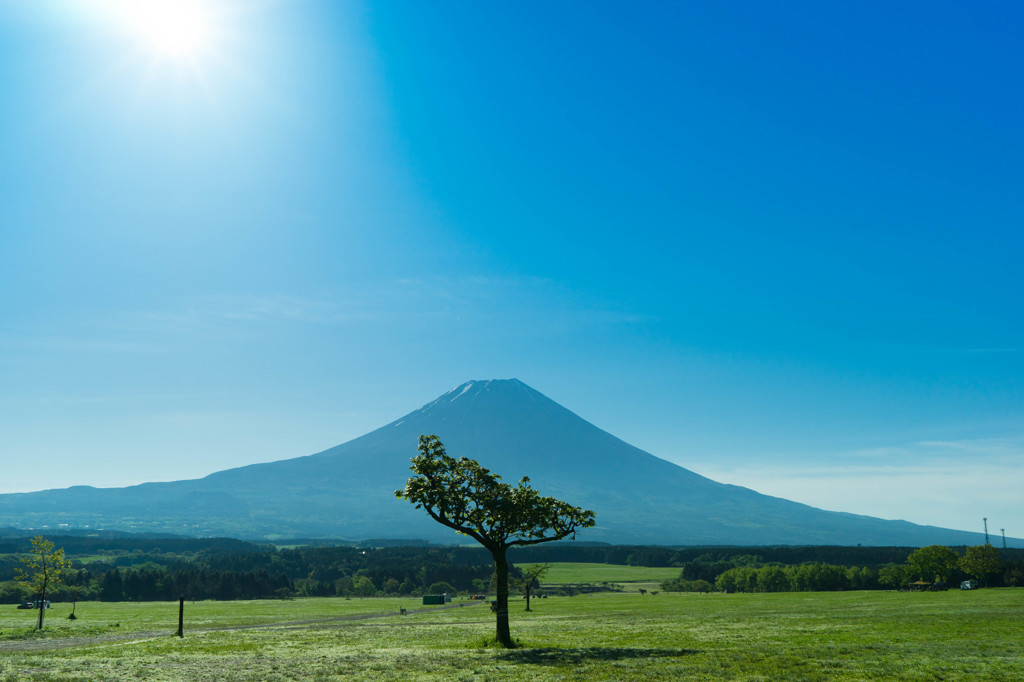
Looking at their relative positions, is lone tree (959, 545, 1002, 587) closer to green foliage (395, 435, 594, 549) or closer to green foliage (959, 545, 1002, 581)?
green foliage (959, 545, 1002, 581)

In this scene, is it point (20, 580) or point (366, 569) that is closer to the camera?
point (20, 580)

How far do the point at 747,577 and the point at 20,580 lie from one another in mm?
123367

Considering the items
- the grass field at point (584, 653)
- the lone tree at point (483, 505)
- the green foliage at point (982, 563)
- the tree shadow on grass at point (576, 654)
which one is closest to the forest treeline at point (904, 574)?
the green foliage at point (982, 563)

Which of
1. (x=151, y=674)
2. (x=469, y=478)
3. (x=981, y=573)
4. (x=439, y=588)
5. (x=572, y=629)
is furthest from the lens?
(x=439, y=588)

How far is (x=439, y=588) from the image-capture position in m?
161

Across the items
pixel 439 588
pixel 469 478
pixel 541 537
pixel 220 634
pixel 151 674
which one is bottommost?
pixel 439 588

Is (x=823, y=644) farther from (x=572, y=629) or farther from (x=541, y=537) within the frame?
(x=572, y=629)

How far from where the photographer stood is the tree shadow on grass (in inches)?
1251

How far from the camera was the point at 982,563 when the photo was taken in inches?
4547

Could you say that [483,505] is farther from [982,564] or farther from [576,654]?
[982,564]

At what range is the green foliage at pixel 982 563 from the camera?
115m

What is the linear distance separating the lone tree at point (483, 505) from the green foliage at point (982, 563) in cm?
10612

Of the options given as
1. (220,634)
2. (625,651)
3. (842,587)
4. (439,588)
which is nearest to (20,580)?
(220,634)

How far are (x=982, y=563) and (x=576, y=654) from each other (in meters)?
111
